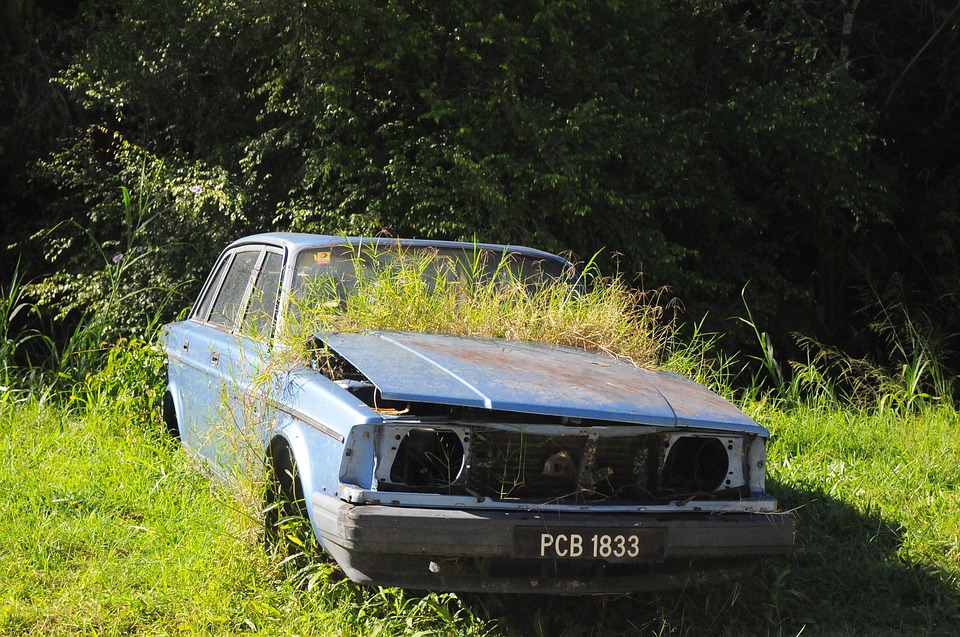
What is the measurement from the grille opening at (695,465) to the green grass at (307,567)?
0.52m

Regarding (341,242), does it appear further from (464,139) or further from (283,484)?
(464,139)

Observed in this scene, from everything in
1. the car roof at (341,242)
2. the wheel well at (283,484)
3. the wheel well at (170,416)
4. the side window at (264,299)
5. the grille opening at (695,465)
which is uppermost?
the car roof at (341,242)

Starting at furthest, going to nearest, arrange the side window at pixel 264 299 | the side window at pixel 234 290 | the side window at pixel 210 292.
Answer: the side window at pixel 210 292, the side window at pixel 234 290, the side window at pixel 264 299

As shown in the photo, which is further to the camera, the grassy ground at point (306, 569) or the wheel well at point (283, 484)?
the wheel well at point (283, 484)

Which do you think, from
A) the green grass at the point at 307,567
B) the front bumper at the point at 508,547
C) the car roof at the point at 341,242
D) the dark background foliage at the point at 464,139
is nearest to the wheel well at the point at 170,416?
the green grass at the point at 307,567

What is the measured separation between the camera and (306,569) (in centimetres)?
357

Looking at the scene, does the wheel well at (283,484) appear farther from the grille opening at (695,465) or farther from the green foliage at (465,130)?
the green foliage at (465,130)

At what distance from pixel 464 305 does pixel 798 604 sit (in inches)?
76.0

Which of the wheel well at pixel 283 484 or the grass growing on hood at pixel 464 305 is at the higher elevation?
the grass growing on hood at pixel 464 305

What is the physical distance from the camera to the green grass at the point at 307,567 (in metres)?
3.46

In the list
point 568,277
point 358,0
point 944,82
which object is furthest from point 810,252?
point 568,277

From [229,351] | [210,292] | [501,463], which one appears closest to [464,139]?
[210,292]

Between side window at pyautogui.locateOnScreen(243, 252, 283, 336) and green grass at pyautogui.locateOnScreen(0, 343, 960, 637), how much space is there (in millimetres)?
752

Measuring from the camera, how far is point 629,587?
3215 millimetres
